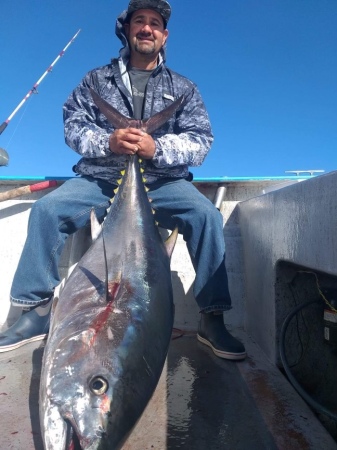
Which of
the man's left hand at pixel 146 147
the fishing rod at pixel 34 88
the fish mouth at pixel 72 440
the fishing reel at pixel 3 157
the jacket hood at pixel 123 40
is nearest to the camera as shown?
the fish mouth at pixel 72 440

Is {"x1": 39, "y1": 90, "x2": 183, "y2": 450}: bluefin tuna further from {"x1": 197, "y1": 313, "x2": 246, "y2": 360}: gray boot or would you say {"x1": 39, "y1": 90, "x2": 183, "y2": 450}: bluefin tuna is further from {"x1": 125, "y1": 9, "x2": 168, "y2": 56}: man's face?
{"x1": 125, "y1": 9, "x2": 168, "y2": 56}: man's face

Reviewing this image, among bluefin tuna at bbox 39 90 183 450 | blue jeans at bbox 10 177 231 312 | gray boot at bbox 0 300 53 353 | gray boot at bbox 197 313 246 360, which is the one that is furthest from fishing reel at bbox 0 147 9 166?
gray boot at bbox 197 313 246 360

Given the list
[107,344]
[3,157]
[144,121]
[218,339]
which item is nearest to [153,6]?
[144,121]

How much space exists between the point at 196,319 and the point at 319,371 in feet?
3.03

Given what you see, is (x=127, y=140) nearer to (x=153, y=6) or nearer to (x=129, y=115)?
(x=129, y=115)

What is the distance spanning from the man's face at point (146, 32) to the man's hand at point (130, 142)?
101 centimetres

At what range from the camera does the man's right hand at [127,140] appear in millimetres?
2119

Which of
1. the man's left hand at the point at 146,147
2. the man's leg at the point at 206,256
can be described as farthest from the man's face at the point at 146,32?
the man's leg at the point at 206,256

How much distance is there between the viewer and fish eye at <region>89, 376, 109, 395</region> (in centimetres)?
102

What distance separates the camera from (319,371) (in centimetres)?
196

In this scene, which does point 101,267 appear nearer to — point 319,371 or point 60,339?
point 60,339

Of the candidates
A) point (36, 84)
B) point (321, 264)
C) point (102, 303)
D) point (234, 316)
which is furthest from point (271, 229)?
point (36, 84)

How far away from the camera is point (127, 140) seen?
2.13 meters

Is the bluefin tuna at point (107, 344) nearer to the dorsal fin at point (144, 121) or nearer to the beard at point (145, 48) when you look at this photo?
the dorsal fin at point (144, 121)
